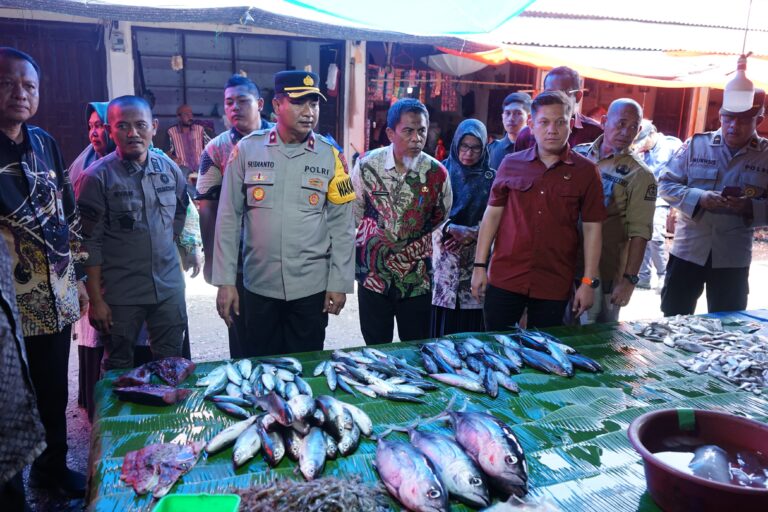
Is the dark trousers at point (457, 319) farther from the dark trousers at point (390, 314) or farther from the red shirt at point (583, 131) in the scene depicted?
the red shirt at point (583, 131)

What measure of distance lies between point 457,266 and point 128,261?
236cm

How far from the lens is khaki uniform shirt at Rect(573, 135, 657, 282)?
3881mm

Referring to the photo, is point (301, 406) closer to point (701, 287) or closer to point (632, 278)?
point (632, 278)

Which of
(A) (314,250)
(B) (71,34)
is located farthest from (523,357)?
(B) (71,34)

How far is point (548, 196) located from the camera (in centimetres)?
→ 356

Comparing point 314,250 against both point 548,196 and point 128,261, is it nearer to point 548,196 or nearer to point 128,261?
point 128,261

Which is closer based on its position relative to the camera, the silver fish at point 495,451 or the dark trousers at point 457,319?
the silver fish at point 495,451

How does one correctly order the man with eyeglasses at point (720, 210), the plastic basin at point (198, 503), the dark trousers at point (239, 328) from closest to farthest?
the plastic basin at point (198, 503) < the dark trousers at point (239, 328) < the man with eyeglasses at point (720, 210)

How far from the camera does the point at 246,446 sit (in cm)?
204

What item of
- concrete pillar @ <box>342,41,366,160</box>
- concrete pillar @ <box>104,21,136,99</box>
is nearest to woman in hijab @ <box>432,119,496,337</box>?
concrete pillar @ <box>342,41,366,160</box>

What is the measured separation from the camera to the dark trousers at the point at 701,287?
450 cm

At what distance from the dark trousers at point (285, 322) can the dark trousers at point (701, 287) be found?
2995mm

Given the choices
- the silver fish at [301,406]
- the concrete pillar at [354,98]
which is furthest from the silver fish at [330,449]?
the concrete pillar at [354,98]

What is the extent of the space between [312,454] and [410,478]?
15.4 inches
